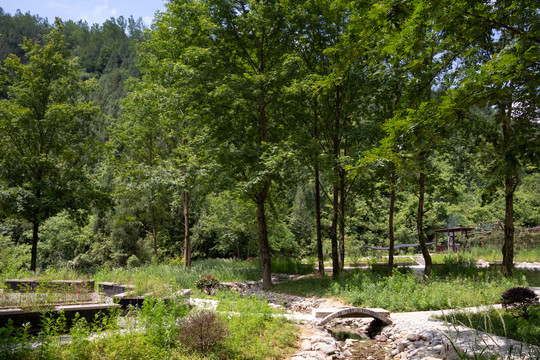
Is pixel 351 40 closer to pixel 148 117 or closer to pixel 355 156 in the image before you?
pixel 355 156

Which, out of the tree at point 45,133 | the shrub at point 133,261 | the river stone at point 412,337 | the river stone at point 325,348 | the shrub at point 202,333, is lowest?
the shrub at point 133,261

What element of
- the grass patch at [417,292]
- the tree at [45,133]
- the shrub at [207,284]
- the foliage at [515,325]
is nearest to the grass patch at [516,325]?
the foliage at [515,325]

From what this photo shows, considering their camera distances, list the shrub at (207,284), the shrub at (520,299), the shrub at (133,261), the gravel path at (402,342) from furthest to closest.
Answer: the shrub at (133,261)
the shrub at (207,284)
the shrub at (520,299)
the gravel path at (402,342)

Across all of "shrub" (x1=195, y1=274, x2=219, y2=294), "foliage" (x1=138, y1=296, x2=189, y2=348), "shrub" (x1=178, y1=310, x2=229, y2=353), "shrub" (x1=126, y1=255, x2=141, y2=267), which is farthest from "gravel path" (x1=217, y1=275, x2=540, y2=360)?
"shrub" (x1=126, y1=255, x2=141, y2=267)

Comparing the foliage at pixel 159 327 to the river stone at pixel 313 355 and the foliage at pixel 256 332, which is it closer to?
the foliage at pixel 256 332

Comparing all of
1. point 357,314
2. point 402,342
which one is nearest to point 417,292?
point 357,314

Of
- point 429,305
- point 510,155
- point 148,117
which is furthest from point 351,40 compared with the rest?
point 148,117

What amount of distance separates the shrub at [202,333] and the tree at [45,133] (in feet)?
32.5

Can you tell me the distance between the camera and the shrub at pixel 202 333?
493 centimetres

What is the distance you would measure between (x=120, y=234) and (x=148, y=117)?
10600 mm

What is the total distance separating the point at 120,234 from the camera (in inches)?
906

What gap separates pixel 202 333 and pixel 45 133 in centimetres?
1222

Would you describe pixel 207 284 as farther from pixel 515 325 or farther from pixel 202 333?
pixel 515 325

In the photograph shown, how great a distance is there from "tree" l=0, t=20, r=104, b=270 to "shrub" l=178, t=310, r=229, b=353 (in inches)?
390
